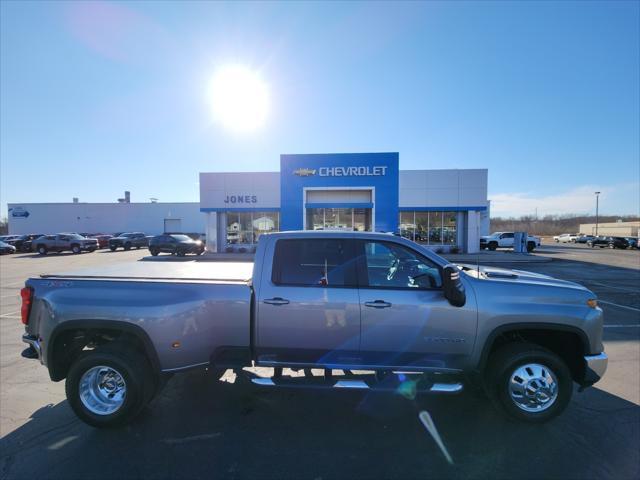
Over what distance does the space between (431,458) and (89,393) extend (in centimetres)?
327

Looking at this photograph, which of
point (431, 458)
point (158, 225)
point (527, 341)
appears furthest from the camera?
point (158, 225)

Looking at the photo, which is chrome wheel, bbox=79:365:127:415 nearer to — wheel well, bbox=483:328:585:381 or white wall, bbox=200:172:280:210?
wheel well, bbox=483:328:585:381

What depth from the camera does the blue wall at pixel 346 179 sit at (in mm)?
22609

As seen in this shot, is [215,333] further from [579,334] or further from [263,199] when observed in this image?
[263,199]

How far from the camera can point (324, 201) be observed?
23500mm

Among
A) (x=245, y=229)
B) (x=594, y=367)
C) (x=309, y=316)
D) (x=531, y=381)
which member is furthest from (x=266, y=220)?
(x=594, y=367)

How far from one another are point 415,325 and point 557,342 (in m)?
1.66

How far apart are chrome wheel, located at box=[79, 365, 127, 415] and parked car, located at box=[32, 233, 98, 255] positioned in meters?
30.6

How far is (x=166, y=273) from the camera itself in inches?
148

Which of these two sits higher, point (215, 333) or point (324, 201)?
point (324, 201)

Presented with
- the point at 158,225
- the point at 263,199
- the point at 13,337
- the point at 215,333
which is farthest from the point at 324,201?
the point at 158,225

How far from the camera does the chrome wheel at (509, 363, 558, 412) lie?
3.17 metres

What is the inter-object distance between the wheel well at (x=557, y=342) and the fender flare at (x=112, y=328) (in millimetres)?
3267

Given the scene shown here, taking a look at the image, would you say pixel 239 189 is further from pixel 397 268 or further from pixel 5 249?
pixel 397 268
